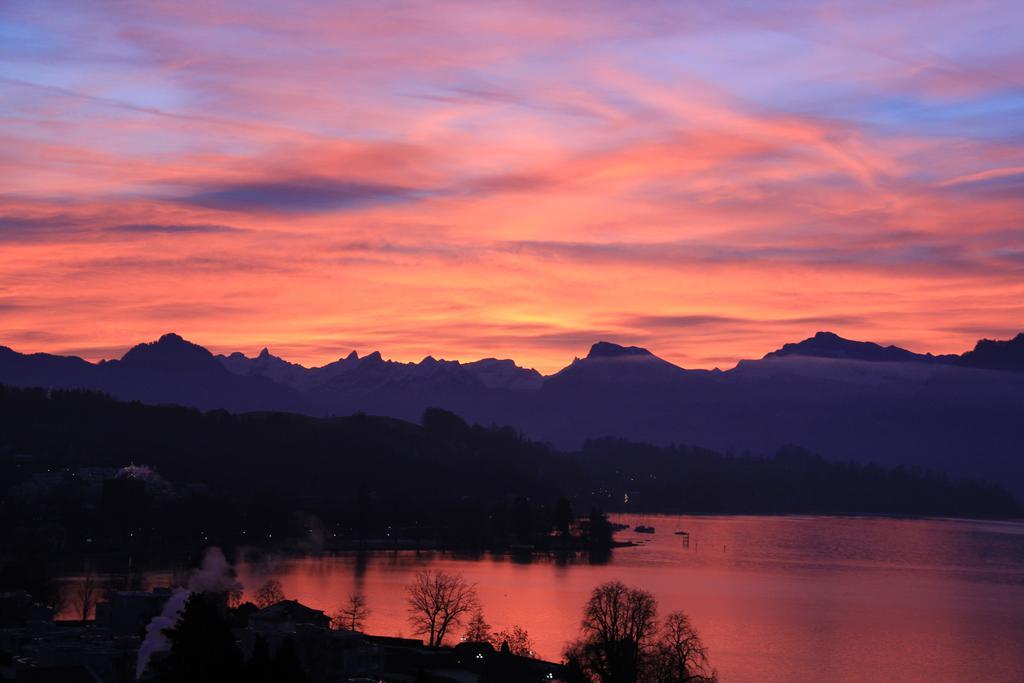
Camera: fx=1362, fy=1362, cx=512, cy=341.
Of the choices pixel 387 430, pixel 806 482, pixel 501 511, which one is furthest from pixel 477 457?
pixel 806 482

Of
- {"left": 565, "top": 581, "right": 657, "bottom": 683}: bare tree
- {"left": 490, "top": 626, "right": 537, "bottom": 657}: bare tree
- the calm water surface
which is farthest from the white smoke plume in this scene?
{"left": 565, "top": 581, "right": 657, "bottom": 683}: bare tree

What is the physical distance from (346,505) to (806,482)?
99831 millimetres

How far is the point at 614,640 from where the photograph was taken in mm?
31844

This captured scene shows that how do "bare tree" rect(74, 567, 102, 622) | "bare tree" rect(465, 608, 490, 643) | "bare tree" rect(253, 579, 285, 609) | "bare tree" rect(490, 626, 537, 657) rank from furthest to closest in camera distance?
"bare tree" rect(74, 567, 102, 622) < "bare tree" rect(253, 579, 285, 609) < "bare tree" rect(465, 608, 490, 643) < "bare tree" rect(490, 626, 537, 657)

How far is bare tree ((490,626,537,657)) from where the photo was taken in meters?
34.8

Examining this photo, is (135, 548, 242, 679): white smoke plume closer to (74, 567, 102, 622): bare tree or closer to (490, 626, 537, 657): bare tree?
(74, 567, 102, 622): bare tree

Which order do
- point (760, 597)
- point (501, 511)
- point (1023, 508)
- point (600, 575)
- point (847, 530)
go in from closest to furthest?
1. point (760, 597)
2. point (600, 575)
3. point (501, 511)
4. point (847, 530)
5. point (1023, 508)

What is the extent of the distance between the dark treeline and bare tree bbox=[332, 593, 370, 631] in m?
21.4

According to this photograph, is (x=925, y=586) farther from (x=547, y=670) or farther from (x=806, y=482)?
(x=806, y=482)

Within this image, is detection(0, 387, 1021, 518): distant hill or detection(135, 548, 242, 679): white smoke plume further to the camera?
detection(0, 387, 1021, 518): distant hill

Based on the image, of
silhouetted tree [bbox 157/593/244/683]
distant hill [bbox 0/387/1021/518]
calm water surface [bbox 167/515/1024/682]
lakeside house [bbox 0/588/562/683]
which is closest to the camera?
silhouetted tree [bbox 157/593/244/683]

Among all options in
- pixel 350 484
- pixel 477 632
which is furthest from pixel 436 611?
pixel 350 484

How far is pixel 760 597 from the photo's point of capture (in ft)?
180

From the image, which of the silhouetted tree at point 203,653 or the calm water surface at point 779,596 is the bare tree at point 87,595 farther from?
the silhouetted tree at point 203,653
